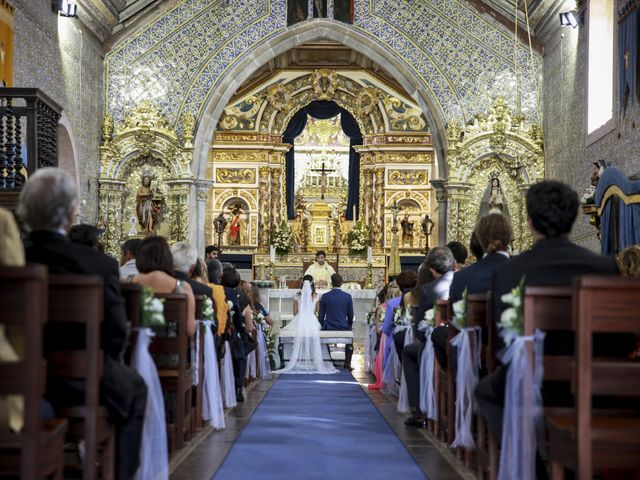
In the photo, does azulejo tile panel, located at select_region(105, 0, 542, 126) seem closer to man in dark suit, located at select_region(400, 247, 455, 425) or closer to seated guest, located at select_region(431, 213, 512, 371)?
man in dark suit, located at select_region(400, 247, 455, 425)

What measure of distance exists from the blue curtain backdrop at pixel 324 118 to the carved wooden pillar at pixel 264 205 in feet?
2.79

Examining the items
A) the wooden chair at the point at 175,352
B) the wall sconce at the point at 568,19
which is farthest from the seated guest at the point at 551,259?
the wall sconce at the point at 568,19

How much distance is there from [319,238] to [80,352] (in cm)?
2095

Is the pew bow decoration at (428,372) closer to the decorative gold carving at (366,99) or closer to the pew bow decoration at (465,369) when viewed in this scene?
the pew bow decoration at (465,369)

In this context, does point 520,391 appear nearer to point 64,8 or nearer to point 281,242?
point 64,8

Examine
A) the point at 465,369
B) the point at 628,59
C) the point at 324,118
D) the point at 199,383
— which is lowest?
the point at 199,383

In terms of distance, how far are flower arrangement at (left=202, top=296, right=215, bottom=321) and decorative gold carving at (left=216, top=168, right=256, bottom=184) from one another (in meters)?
17.2

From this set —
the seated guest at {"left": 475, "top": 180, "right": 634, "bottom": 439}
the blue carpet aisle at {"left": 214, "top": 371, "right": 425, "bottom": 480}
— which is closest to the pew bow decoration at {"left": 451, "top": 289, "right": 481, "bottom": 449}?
the blue carpet aisle at {"left": 214, "top": 371, "right": 425, "bottom": 480}

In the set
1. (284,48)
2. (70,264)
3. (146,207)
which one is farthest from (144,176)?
(70,264)

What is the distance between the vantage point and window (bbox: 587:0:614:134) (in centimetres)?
1394

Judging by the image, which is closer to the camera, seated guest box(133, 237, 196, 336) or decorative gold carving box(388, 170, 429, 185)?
seated guest box(133, 237, 196, 336)

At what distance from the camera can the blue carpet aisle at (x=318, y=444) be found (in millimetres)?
5395

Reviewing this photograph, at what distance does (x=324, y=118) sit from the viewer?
82.2 feet

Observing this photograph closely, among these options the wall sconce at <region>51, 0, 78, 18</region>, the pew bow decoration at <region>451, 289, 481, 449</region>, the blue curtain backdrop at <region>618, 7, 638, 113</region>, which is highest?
the wall sconce at <region>51, 0, 78, 18</region>
